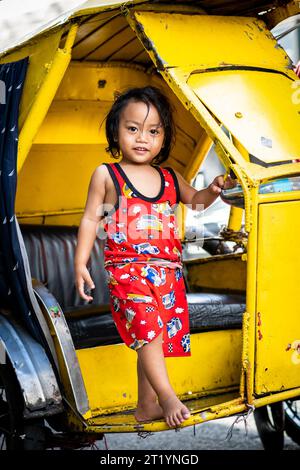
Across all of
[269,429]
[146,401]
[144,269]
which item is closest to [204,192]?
[144,269]

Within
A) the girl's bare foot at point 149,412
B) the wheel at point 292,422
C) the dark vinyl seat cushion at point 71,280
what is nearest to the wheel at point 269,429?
the wheel at point 292,422

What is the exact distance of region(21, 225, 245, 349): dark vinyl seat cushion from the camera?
4027 millimetres

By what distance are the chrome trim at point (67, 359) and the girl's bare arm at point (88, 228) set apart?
301mm

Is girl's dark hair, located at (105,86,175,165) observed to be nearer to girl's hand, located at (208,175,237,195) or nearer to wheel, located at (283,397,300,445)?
girl's hand, located at (208,175,237,195)

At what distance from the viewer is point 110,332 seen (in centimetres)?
379

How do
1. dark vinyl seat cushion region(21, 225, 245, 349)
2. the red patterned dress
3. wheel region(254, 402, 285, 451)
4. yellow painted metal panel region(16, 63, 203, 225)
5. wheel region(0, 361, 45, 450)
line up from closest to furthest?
the red patterned dress < wheel region(0, 361, 45, 450) < dark vinyl seat cushion region(21, 225, 245, 349) < wheel region(254, 402, 285, 451) < yellow painted metal panel region(16, 63, 203, 225)

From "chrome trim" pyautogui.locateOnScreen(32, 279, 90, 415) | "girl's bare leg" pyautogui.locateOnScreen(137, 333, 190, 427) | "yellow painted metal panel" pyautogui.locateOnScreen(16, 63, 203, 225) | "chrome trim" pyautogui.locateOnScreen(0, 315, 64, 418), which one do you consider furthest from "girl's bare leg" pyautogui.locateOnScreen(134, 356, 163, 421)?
"yellow painted metal panel" pyautogui.locateOnScreen(16, 63, 203, 225)

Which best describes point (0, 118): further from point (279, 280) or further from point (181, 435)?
point (181, 435)

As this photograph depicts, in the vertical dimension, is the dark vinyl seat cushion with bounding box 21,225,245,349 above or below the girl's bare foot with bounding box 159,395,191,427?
above

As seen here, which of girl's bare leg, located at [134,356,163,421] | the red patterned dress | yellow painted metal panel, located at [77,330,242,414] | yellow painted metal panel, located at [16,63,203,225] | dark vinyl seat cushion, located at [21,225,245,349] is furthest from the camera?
yellow painted metal panel, located at [16,63,203,225]

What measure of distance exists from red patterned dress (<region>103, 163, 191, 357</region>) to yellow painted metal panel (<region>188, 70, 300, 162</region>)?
1.38ft

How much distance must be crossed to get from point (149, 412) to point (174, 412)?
23 centimetres

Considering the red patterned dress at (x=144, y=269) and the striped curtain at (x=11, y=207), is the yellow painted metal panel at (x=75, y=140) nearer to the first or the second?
the striped curtain at (x=11, y=207)
